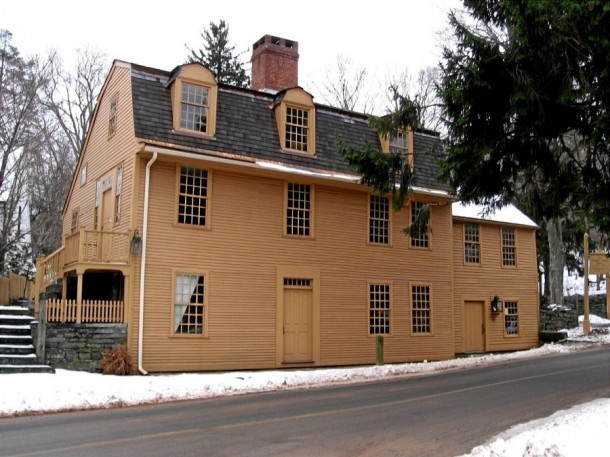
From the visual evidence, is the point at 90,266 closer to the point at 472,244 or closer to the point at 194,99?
the point at 194,99

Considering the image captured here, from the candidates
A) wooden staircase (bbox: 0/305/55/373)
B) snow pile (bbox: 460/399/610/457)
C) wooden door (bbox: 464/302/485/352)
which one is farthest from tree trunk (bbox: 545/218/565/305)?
wooden staircase (bbox: 0/305/55/373)

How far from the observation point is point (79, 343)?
1537cm

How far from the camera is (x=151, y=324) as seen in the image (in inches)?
630

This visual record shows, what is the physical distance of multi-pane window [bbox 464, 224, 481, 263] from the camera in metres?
23.9

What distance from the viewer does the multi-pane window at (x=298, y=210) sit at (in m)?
18.8

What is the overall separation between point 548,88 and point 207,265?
9.49m

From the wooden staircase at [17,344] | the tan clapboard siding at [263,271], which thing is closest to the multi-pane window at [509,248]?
the tan clapboard siding at [263,271]

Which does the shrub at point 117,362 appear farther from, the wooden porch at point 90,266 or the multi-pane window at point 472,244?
the multi-pane window at point 472,244

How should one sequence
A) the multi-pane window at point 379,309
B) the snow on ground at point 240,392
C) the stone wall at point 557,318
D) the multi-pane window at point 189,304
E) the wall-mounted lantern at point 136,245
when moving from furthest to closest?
1. the stone wall at point 557,318
2. the multi-pane window at point 379,309
3. the multi-pane window at point 189,304
4. the wall-mounted lantern at point 136,245
5. the snow on ground at point 240,392

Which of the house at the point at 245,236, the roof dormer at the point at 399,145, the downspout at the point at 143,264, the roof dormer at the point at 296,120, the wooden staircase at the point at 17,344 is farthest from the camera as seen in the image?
the roof dormer at the point at 399,145

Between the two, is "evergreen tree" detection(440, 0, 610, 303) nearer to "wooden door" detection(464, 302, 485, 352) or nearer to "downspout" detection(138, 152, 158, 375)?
"downspout" detection(138, 152, 158, 375)

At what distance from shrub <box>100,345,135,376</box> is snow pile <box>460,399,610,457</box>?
31.5ft

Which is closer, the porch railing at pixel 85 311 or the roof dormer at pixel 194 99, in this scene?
the porch railing at pixel 85 311

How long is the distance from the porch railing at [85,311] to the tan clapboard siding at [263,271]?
1.79ft
